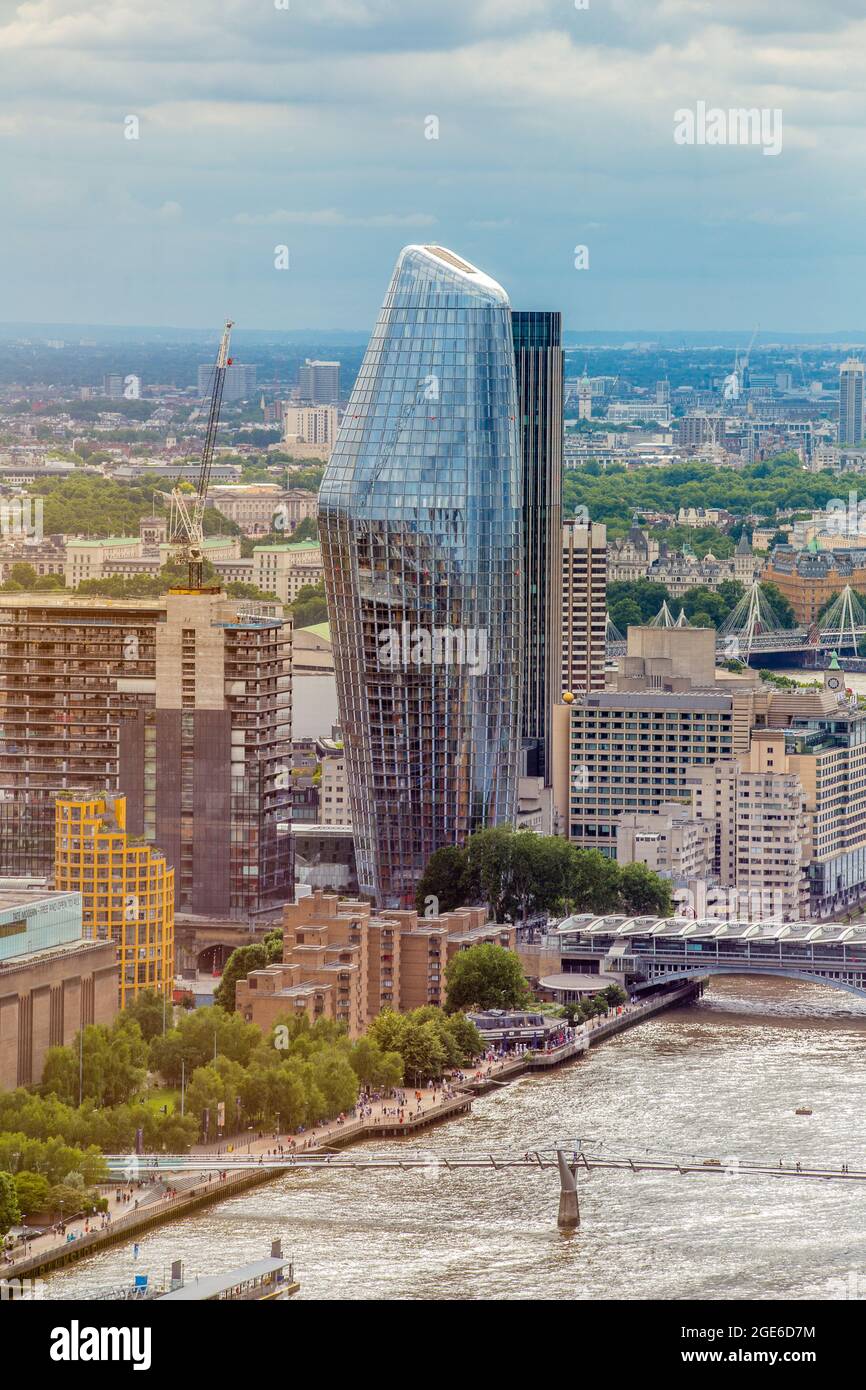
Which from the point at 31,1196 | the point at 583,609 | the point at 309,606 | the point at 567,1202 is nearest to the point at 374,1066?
the point at 567,1202

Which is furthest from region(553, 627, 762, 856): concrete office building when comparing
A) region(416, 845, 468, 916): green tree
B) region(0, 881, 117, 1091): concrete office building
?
region(0, 881, 117, 1091): concrete office building

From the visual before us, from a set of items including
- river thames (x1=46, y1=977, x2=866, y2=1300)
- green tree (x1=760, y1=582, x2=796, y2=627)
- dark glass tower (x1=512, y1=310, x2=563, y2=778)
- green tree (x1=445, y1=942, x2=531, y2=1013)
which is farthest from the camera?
green tree (x1=760, y1=582, x2=796, y2=627)

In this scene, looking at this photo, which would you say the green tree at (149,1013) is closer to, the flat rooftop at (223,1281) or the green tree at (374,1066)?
the green tree at (374,1066)

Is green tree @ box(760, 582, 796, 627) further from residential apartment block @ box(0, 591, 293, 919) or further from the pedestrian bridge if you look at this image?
the pedestrian bridge

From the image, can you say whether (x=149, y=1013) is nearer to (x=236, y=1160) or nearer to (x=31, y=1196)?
(x=236, y=1160)

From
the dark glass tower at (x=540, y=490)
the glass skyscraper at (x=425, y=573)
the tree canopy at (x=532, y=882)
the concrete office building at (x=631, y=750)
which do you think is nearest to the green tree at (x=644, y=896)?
the tree canopy at (x=532, y=882)

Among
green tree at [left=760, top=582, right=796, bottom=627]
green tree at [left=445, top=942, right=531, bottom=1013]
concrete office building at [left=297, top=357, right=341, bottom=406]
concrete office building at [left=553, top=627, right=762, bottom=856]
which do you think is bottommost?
green tree at [left=445, top=942, right=531, bottom=1013]

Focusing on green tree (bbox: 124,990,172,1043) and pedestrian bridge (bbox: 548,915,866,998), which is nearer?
green tree (bbox: 124,990,172,1043)
